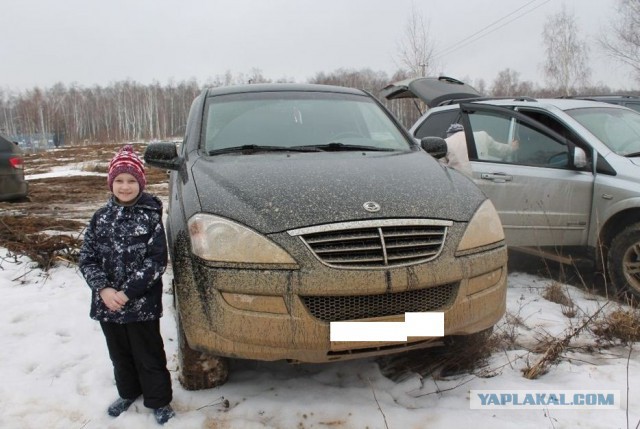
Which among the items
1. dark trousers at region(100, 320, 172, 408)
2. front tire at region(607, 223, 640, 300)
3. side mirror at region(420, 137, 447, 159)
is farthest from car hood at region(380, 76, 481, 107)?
dark trousers at region(100, 320, 172, 408)

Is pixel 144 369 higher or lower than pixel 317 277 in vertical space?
lower

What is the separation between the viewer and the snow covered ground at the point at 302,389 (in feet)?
7.37

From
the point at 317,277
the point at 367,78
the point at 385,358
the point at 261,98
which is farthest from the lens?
the point at 367,78

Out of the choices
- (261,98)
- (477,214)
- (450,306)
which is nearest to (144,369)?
(450,306)

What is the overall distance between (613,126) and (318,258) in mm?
3672

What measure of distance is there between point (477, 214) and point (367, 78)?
241 ft

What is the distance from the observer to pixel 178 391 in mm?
2496

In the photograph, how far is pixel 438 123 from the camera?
5.47 meters

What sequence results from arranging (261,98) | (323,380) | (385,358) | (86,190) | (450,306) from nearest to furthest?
(450,306) < (323,380) < (385,358) < (261,98) < (86,190)

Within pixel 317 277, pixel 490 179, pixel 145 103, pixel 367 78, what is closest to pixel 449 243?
pixel 317 277

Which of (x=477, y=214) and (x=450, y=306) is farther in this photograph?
(x=477, y=214)

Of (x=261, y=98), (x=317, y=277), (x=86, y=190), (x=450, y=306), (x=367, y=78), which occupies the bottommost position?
(x=86, y=190)

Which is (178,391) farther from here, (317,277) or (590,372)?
(590,372)

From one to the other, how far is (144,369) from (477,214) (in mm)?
1830
